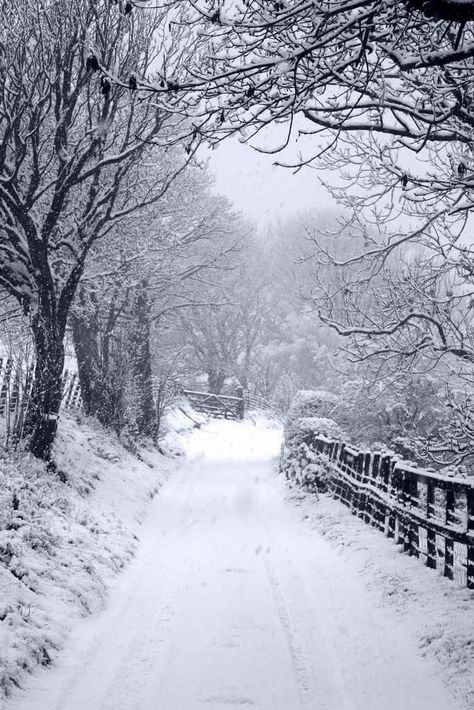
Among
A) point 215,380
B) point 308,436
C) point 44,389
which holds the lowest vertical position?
point 308,436

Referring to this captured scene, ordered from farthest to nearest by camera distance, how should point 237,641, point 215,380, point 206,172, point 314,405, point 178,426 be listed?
point 215,380, point 178,426, point 206,172, point 314,405, point 237,641

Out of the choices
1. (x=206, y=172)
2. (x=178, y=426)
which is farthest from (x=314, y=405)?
(x=206, y=172)

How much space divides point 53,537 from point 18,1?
8.75 meters

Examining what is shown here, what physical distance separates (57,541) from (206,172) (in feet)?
61.9

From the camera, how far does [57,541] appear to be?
7.43 m

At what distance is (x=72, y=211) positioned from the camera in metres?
13.4

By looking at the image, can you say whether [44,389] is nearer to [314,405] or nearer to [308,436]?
[308,436]

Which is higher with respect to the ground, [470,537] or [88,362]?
[88,362]

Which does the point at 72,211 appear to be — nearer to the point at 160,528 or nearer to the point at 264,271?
the point at 160,528

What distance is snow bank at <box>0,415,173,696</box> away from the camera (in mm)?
5051

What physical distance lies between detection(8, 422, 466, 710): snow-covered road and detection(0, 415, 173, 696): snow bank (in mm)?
238

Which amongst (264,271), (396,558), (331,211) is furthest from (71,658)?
(331,211)

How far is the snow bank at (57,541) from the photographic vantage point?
5051mm

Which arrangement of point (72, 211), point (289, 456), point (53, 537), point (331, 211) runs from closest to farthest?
point (53, 537)
point (72, 211)
point (289, 456)
point (331, 211)
